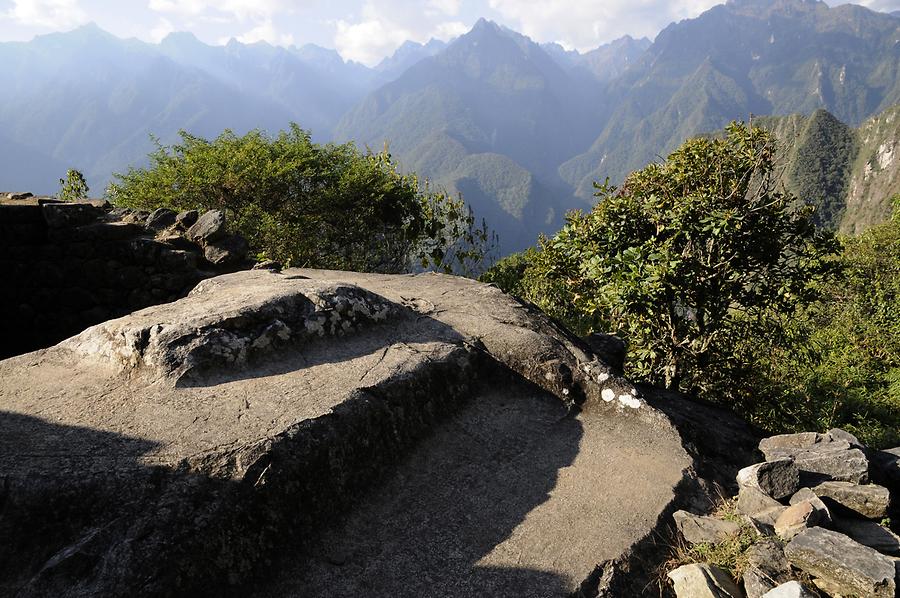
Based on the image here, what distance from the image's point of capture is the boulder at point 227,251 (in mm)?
10930

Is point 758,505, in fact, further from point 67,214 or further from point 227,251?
point 67,214

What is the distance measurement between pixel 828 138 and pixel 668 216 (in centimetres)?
16720

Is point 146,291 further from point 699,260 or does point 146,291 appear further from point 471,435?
point 699,260

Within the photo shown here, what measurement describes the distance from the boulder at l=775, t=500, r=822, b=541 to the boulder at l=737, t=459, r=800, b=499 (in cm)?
33

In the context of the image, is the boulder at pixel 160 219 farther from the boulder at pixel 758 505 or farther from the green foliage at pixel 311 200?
the boulder at pixel 758 505

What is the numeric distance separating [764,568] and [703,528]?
0.54 meters

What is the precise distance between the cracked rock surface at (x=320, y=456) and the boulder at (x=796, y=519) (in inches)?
30.7

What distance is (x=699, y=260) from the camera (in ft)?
21.3

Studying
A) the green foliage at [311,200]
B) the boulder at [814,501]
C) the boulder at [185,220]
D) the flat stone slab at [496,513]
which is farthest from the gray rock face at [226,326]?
the green foliage at [311,200]

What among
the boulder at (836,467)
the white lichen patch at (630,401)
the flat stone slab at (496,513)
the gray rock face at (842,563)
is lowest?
the flat stone slab at (496,513)

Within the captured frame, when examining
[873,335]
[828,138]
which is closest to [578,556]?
[873,335]

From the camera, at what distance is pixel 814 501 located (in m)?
4.37

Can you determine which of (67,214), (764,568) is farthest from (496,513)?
(67,214)

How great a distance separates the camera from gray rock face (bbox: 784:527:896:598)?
3.47 meters
